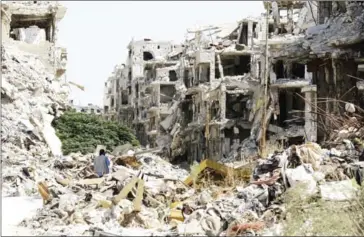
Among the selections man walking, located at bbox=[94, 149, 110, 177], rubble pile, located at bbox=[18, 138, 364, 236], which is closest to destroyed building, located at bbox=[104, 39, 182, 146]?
man walking, located at bbox=[94, 149, 110, 177]

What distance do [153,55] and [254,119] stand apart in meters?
32.1

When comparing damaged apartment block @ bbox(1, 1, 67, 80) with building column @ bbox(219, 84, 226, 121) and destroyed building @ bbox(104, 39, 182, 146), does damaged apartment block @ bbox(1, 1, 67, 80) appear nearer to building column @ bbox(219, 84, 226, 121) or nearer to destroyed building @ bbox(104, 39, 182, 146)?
building column @ bbox(219, 84, 226, 121)

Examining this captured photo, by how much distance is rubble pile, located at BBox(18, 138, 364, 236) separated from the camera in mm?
12414

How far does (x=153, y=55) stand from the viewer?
71875mm

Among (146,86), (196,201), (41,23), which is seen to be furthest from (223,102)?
(196,201)

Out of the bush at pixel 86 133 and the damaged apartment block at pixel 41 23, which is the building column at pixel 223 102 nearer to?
the bush at pixel 86 133

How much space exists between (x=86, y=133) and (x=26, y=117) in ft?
31.1

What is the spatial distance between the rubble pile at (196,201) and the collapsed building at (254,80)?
620 cm

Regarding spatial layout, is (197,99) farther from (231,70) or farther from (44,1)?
(44,1)

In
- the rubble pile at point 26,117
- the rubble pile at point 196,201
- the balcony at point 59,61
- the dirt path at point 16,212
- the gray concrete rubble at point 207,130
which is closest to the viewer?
the rubble pile at point 196,201

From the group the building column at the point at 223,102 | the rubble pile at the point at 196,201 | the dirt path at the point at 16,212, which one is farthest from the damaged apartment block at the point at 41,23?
the rubble pile at the point at 196,201

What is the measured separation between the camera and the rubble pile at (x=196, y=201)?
1241 cm

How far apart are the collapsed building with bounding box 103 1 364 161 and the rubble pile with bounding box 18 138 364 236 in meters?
6.20

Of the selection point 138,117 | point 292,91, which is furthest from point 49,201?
point 138,117
